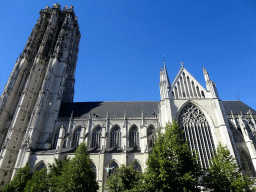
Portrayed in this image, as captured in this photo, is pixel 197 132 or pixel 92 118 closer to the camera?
pixel 197 132

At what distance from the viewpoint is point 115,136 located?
105 feet

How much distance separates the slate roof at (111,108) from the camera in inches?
1394

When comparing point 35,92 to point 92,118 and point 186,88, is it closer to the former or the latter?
point 92,118

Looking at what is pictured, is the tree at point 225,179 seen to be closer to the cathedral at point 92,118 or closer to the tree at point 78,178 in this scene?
the cathedral at point 92,118

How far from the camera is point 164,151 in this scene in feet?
47.6

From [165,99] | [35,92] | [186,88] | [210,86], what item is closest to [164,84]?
[165,99]

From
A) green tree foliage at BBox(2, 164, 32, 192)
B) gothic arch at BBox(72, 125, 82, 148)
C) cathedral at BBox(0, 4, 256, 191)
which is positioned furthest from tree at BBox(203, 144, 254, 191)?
gothic arch at BBox(72, 125, 82, 148)

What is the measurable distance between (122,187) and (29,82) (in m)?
28.3

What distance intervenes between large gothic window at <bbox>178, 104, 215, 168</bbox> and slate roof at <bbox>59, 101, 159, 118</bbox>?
10641 mm

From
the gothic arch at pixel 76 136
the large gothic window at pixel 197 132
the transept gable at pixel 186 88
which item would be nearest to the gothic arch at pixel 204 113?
the large gothic window at pixel 197 132

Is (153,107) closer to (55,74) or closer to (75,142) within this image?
(75,142)

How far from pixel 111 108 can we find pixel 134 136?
8799mm

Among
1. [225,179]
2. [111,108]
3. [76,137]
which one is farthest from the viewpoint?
[111,108]

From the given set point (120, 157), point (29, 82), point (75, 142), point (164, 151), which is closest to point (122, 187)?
point (164, 151)
